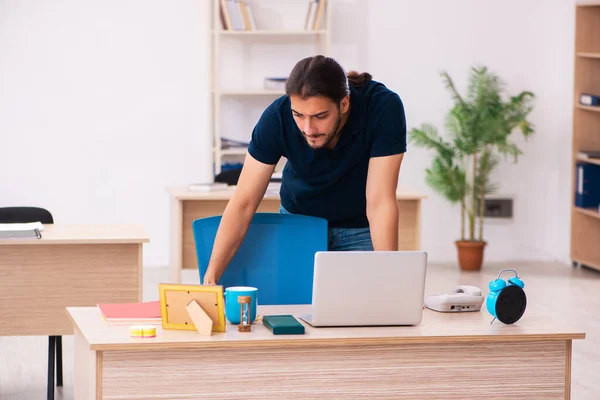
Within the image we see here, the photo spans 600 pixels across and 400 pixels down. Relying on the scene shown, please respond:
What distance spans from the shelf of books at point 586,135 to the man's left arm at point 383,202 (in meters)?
4.51

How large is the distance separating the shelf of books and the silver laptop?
4.92 meters

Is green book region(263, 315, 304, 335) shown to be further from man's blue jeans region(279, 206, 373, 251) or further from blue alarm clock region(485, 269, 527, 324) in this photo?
man's blue jeans region(279, 206, 373, 251)

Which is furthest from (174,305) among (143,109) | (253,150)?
(143,109)

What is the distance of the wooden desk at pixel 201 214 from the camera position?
539 cm

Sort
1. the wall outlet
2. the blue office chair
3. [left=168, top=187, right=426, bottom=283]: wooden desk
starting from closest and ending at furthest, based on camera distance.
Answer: the blue office chair
[left=168, top=187, right=426, bottom=283]: wooden desk
the wall outlet

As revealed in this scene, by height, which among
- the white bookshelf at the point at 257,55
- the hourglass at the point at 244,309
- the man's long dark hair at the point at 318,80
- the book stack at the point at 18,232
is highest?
the white bookshelf at the point at 257,55

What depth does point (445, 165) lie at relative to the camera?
707 cm

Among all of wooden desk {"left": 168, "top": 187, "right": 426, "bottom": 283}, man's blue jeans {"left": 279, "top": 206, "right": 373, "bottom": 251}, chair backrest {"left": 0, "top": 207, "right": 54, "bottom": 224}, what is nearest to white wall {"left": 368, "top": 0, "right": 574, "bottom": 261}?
wooden desk {"left": 168, "top": 187, "right": 426, "bottom": 283}

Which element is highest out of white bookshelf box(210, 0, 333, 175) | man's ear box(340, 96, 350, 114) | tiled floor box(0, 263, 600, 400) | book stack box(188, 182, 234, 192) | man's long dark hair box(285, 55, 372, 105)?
white bookshelf box(210, 0, 333, 175)

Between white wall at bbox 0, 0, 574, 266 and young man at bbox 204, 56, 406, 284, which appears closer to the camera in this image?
young man at bbox 204, 56, 406, 284

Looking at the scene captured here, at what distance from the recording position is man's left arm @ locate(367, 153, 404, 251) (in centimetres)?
274

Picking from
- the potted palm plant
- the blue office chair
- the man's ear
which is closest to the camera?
the man's ear

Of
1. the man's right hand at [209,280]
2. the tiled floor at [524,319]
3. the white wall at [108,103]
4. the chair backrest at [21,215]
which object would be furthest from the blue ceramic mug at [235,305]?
the white wall at [108,103]

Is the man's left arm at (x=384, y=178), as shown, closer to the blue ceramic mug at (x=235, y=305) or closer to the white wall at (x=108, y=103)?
the blue ceramic mug at (x=235, y=305)
